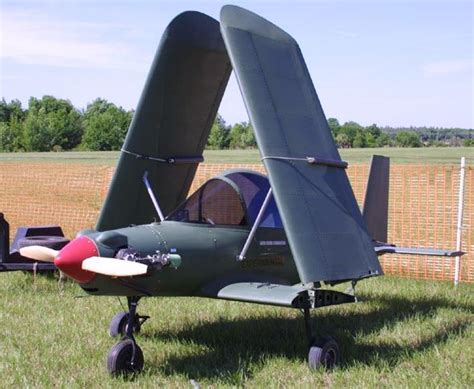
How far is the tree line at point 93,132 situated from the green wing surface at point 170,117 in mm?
89583

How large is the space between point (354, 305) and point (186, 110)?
3.54m

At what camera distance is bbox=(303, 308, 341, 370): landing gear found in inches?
255

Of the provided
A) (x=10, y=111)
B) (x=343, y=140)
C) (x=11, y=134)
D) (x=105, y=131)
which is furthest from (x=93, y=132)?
(x=343, y=140)

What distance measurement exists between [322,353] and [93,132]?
10266 centimetres

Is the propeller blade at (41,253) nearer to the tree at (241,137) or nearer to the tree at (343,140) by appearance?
the tree at (343,140)

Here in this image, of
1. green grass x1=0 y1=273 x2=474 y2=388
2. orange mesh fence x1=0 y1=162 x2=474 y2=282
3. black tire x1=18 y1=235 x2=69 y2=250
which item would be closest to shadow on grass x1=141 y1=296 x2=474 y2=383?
green grass x1=0 y1=273 x2=474 y2=388

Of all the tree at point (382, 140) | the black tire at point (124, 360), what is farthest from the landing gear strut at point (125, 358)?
the tree at point (382, 140)

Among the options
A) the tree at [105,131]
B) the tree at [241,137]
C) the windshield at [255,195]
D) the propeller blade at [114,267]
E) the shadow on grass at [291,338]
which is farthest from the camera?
the tree at [241,137]

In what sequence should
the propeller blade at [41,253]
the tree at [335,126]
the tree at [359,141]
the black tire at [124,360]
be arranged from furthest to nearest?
1. the tree at [335,126]
2. the tree at [359,141]
3. the propeller blade at [41,253]
4. the black tire at [124,360]

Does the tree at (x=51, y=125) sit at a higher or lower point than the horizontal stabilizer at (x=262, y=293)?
higher

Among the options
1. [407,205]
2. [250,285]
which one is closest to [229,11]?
[250,285]

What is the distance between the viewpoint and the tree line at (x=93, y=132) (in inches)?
4104

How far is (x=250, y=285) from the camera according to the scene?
686 centimetres

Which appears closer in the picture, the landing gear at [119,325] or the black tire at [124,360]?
the black tire at [124,360]
